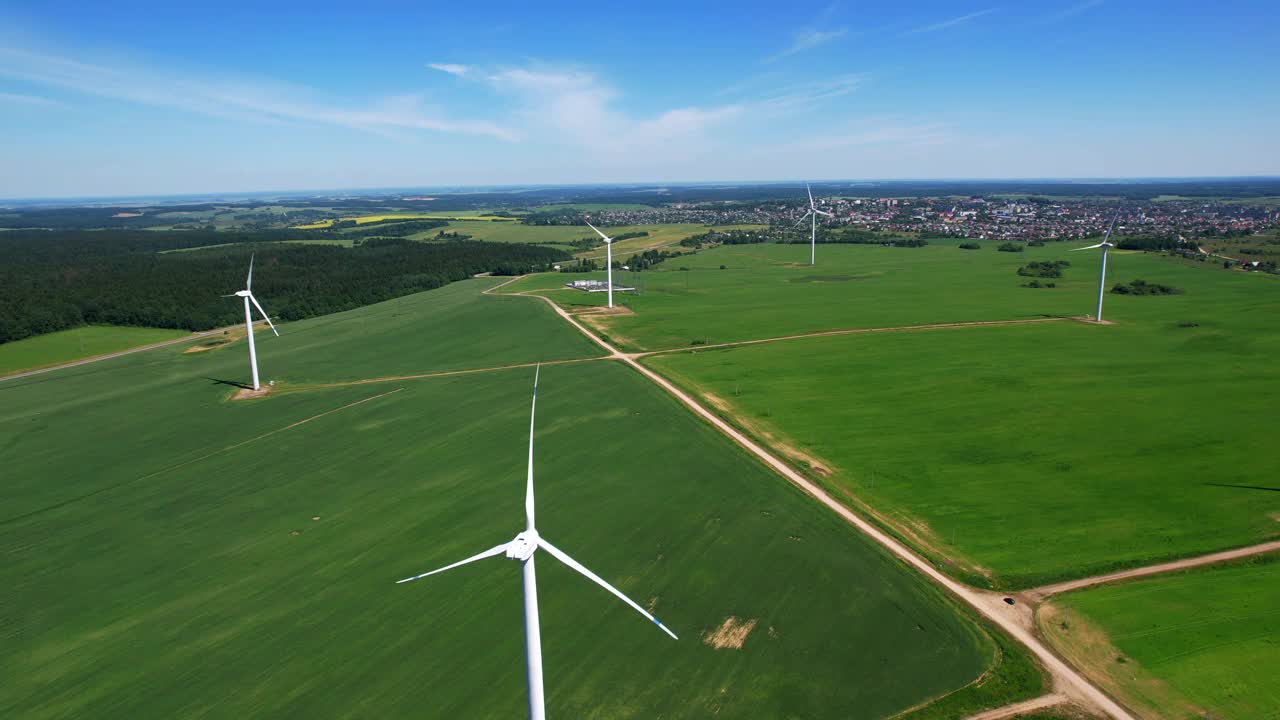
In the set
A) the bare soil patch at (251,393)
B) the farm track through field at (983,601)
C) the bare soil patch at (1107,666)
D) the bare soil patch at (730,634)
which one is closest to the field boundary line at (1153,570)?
the bare soil patch at (1107,666)

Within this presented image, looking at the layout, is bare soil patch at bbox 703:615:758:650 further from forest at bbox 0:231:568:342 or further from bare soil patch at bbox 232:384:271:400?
forest at bbox 0:231:568:342

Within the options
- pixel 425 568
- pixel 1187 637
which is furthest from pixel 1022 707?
pixel 425 568

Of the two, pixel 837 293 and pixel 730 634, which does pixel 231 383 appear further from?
pixel 837 293

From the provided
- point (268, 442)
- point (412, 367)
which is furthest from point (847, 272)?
point (268, 442)

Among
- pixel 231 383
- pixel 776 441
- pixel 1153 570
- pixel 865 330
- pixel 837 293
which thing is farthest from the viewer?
pixel 837 293

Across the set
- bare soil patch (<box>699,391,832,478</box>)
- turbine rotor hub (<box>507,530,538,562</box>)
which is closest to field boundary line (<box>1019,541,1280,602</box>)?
bare soil patch (<box>699,391,832,478</box>)
